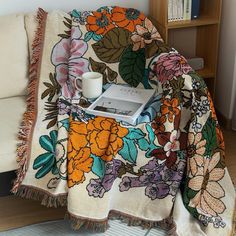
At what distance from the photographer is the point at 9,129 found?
1808 millimetres

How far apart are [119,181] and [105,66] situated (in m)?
0.64

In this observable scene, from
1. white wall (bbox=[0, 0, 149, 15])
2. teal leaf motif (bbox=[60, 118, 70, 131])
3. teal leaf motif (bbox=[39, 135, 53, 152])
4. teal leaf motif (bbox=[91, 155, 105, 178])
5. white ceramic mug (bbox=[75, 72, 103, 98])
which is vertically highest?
white wall (bbox=[0, 0, 149, 15])

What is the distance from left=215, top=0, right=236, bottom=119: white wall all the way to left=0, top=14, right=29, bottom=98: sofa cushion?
1.14m

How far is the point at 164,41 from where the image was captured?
232 centimetres

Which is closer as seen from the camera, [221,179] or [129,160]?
[129,160]

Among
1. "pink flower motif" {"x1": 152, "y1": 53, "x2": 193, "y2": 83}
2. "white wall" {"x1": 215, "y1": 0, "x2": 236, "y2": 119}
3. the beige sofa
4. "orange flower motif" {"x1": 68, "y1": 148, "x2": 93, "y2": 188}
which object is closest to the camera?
"orange flower motif" {"x1": 68, "y1": 148, "x2": 93, "y2": 188}

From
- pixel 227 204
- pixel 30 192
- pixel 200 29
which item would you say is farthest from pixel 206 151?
pixel 200 29

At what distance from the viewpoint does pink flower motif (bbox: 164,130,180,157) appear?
68.3 inches

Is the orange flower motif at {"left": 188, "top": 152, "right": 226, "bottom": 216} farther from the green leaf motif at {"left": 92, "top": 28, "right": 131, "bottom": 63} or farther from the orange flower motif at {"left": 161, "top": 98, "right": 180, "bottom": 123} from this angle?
the green leaf motif at {"left": 92, "top": 28, "right": 131, "bottom": 63}

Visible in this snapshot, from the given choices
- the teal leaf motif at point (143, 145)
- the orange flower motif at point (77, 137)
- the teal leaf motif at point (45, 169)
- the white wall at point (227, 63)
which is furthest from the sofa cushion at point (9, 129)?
the white wall at point (227, 63)

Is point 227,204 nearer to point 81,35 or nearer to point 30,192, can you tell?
point 30,192

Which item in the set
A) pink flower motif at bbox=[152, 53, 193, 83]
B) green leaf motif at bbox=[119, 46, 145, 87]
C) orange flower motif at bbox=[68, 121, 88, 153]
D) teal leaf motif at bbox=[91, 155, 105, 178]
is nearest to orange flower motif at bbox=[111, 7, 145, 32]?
green leaf motif at bbox=[119, 46, 145, 87]

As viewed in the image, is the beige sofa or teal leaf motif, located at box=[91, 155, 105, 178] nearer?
teal leaf motif, located at box=[91, 155, 105, 178]

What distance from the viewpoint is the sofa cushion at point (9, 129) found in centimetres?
172
